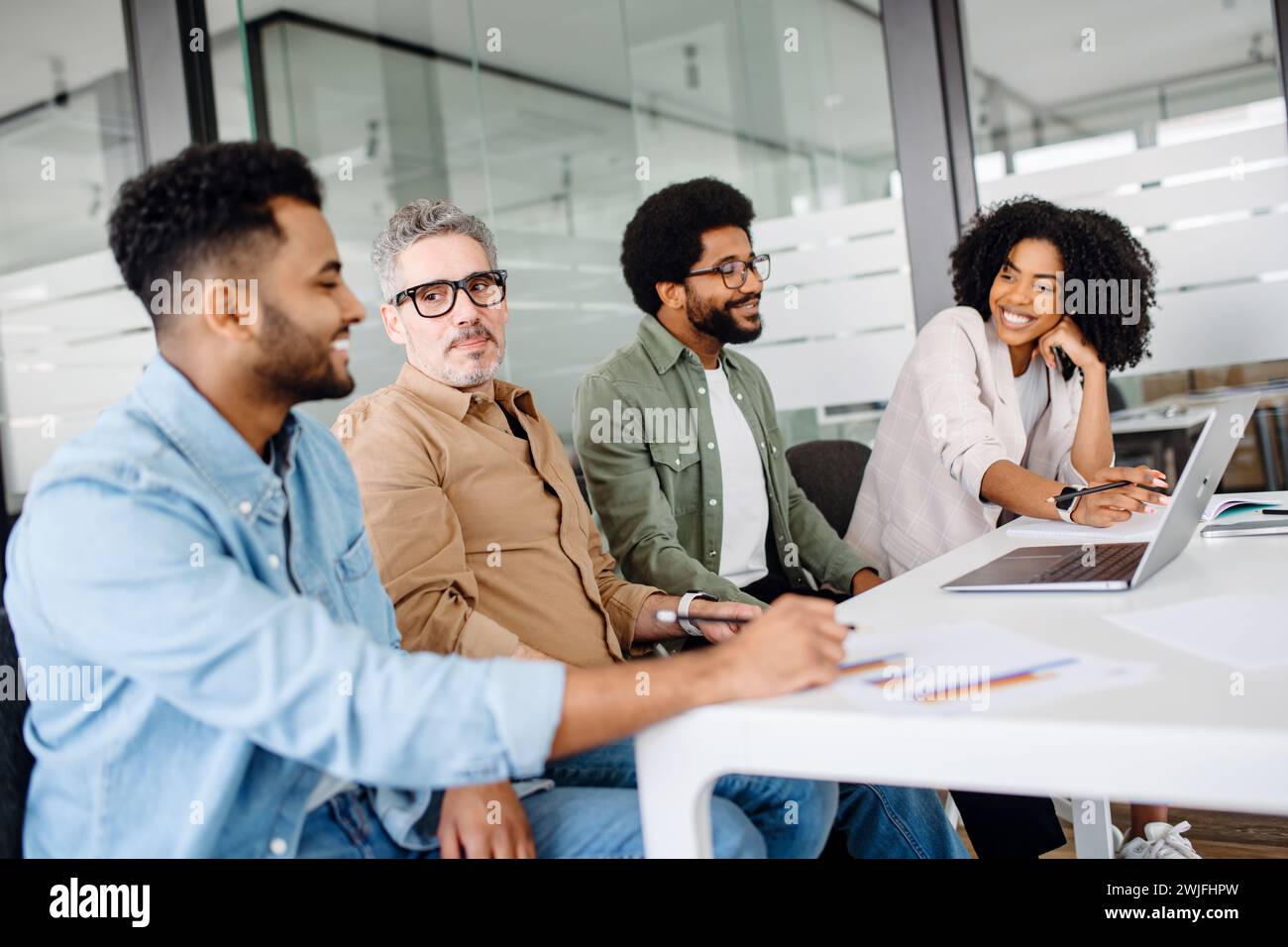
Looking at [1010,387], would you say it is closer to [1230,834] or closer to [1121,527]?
[1121,527]

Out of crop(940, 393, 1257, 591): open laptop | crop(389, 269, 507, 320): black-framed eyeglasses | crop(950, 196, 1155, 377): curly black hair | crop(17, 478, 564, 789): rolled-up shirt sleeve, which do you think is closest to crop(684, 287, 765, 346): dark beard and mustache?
crop(950, 196, 1155, 377): curly black hair

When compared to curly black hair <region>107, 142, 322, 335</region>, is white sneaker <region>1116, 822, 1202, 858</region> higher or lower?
lower

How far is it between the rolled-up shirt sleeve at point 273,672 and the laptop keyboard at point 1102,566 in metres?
0.70

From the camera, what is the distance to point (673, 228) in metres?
2.60

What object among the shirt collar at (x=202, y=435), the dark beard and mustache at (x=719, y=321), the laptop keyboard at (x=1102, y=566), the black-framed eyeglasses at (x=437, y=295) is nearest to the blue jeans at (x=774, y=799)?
the laptop keyboard at (x=1102, y=566)

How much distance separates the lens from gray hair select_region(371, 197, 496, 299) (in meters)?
1.82

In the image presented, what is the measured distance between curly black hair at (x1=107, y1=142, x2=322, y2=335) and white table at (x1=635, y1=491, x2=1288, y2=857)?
2.15ft

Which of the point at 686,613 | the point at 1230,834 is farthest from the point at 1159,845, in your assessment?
the point at 686,613

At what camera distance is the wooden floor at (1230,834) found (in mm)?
2164

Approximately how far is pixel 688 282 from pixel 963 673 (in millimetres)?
1676

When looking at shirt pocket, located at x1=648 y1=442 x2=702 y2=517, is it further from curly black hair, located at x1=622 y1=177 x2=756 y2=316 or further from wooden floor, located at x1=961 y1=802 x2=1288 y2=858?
wooden floor, located at x1=961 y1=802 x2=1288 y2=858

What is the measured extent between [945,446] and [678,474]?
56cm

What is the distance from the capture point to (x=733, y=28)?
3557 mm
